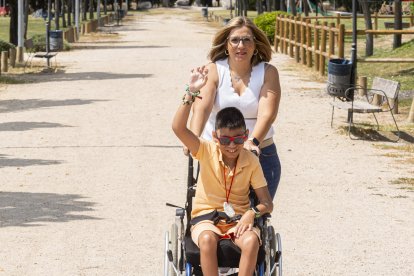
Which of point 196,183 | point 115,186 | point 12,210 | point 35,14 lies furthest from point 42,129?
point 35,14

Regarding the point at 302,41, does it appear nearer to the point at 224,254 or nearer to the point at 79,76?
the point at 79,76

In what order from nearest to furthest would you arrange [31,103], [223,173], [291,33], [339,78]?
[223,173], [339,78], [31,103], [291,33]

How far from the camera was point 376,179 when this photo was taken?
1369 cm

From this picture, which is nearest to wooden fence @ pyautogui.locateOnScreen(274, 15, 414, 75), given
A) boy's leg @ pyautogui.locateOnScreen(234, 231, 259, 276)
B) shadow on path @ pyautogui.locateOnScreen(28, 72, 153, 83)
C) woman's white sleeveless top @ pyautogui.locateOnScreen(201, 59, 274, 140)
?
shadow on path @ pyautogui.locateOnScreen(28, 72, 153, 83)

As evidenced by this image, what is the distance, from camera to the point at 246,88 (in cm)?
717

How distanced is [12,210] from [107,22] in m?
83.4

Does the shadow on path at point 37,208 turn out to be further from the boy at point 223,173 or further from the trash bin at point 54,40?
the trash bin at point 54,40

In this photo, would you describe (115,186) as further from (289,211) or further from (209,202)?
(209,202)

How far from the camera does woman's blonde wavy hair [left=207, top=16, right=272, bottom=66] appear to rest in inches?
280

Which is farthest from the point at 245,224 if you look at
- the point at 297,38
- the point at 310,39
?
the point at 297,38

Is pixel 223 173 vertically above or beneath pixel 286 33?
above

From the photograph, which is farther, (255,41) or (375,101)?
(375,101)

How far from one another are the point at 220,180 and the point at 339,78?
13953 mm

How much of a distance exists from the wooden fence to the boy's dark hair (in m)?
17.9
